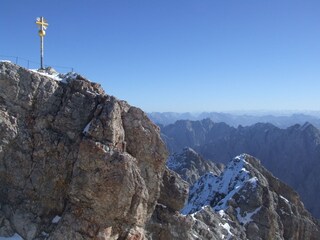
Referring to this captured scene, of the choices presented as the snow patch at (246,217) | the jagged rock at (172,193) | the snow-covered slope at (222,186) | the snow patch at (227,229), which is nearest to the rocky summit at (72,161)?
the jagged rock at (172,193)

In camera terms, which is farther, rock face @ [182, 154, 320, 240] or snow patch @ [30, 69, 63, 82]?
rock face @ [182, 154, 320, 240]

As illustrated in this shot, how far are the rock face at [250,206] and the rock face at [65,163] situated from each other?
37.5m

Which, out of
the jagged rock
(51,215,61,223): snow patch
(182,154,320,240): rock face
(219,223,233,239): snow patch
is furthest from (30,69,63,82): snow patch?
(219,223,233,239): snow patch

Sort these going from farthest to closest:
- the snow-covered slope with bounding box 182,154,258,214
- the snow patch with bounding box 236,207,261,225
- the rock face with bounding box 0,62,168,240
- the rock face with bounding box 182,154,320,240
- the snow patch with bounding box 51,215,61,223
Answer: the snow-covered slope with bounding box 182,154,258,214 → the snow patch with bounding box 236,207,261,225 → the rock face with bounding box 182,154,320,240 → the snow patch with bounding box 51,215,61,223 → the rock face with bounding box 0,62,168,240

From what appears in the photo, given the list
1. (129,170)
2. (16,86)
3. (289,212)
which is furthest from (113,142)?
(289,212)

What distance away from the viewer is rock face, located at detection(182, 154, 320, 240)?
266 feet

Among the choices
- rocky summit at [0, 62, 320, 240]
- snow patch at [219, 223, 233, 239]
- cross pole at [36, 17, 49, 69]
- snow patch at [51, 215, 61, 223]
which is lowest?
snow patch at [219, 223, 233, 239]

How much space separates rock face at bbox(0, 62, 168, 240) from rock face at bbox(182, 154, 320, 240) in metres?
37.5

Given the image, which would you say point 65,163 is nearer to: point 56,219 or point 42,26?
point 56,219

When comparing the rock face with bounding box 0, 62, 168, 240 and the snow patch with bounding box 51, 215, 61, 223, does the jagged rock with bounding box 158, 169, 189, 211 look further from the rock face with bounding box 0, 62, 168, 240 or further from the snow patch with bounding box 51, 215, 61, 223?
the snow patch with bounding box 51, 215, 61, 223

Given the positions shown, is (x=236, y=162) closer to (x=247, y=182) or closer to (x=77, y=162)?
(x=247, y=182)

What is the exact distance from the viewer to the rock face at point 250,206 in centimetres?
8100

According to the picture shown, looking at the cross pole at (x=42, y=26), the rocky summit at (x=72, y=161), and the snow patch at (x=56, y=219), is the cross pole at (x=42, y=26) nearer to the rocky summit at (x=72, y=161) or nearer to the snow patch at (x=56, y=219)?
the rocky summit at (x=72, y=161)

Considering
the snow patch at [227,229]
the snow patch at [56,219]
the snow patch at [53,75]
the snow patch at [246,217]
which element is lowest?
the snow patch at [246,217]
